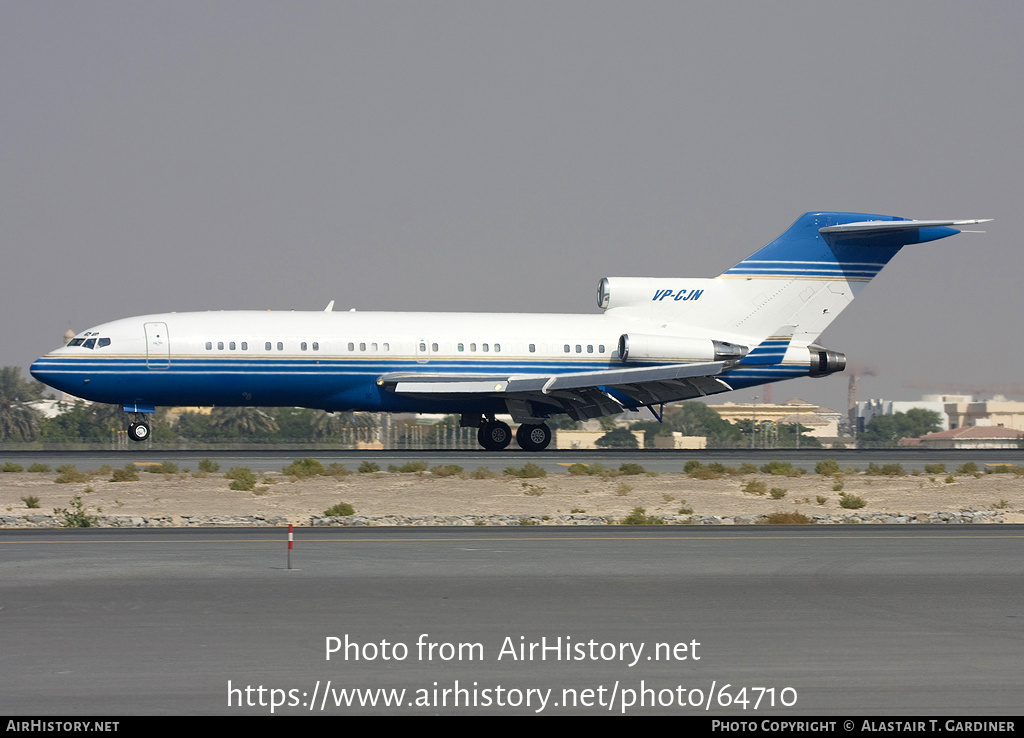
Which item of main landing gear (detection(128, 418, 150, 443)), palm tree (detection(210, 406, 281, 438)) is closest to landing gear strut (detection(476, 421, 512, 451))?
main landing gear (detection(128, 418, 150, 443))

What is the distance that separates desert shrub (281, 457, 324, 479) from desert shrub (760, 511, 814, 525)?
12796mm

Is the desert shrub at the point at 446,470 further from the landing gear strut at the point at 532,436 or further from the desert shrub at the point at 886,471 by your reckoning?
the desert shrub at the point at 886,471

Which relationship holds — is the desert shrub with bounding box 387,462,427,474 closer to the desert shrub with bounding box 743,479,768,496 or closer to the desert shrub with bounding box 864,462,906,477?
the desert shrub with bounding box 743,479,768,496

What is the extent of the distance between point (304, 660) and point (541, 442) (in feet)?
104

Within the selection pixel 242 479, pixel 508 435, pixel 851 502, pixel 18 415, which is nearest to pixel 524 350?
pixel 508 435

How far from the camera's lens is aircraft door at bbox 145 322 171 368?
38.3 m

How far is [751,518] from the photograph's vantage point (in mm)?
23875

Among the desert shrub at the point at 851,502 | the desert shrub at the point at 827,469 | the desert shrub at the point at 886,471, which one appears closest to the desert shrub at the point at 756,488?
the desert shrub at the point at 851,502

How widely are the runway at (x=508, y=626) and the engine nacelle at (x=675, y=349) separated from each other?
72.8 feet

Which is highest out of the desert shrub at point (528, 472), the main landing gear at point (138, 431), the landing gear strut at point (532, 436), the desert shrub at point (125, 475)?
the main landing gear at point (138, 431)

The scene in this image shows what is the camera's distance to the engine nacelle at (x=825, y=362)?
141ft

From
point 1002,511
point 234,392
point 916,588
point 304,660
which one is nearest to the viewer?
point 304,660

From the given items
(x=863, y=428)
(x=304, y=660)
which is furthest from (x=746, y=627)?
(x=863, y=428)

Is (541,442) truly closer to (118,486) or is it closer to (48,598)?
(118,486)
